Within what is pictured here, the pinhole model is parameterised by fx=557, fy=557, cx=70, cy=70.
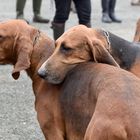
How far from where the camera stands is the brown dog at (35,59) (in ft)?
13.2

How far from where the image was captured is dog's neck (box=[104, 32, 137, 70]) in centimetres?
447

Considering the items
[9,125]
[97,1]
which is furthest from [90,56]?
[97,1]

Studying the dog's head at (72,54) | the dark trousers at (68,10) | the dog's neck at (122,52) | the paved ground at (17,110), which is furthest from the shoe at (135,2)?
the dog's head at (72,54)

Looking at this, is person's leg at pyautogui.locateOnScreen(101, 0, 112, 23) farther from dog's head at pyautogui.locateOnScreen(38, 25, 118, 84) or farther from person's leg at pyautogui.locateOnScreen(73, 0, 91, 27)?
dog's head at pyautogui.locateOnScreen(38, 25, 118, 84)

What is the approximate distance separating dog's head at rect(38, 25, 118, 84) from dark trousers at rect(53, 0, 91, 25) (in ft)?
7.99

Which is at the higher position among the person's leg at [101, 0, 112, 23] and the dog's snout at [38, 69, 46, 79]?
the dog's snout at [38, 69, 46, 79]

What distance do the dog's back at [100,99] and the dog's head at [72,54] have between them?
0.25ft

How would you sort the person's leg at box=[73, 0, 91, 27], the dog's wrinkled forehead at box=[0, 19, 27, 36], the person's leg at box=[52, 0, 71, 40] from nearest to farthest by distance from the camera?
the dog's wrinkled forehead at box=[0, 19, 27, 36], the person's leg at box=[52, 0, 71, 40], the person's leg at box=[73, 0, 91, 27]

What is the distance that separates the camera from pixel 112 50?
445 centimetres

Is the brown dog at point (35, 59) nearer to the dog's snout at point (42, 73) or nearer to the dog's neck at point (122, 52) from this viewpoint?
the dog's snout at point (42, 73)

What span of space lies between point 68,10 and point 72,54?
266cm

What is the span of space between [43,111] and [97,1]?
37.7ft

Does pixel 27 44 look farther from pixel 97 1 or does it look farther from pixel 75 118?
pixel 97 1

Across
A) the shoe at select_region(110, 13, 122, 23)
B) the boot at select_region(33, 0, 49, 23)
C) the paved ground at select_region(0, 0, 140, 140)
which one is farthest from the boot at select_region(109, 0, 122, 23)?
the paved ground at select_region(0, 0, 140, 140)
